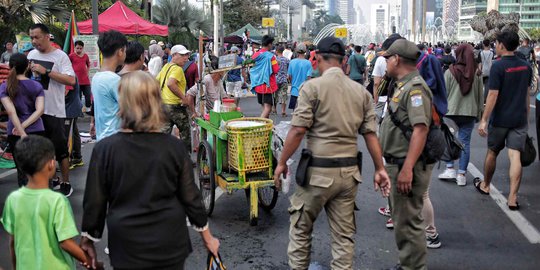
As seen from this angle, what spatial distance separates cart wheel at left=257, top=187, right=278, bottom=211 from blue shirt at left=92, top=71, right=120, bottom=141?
89.1 inches

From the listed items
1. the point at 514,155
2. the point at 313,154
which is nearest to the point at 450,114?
the point at 514,155

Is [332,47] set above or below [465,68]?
above

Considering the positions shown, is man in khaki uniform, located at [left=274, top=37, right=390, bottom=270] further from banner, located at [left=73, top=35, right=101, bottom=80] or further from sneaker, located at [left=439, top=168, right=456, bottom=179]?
banner, located at [left=73, top=35, right=101, bottom=80]

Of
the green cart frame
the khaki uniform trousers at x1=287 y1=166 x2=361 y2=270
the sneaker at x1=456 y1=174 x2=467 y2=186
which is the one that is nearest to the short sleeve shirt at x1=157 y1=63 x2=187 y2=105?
the green cart frame

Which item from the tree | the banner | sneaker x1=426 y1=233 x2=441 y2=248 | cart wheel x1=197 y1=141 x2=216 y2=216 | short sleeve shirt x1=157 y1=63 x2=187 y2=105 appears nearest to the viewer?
sneaker x1=426 y1=233 x2=441 y2=248

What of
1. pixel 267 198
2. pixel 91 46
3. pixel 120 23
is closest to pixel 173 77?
pixel 267 198

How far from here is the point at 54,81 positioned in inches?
250

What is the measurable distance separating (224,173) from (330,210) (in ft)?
7.29

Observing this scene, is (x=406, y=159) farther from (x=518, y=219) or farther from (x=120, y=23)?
(x=120, y=23)

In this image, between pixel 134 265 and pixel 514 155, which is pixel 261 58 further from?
pixel 134 265

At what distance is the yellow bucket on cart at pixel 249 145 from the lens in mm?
5590

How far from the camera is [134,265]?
2861 millimetres

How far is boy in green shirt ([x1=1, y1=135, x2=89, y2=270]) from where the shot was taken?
2.98 metres

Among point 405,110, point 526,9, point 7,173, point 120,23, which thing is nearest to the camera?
point 405,110
